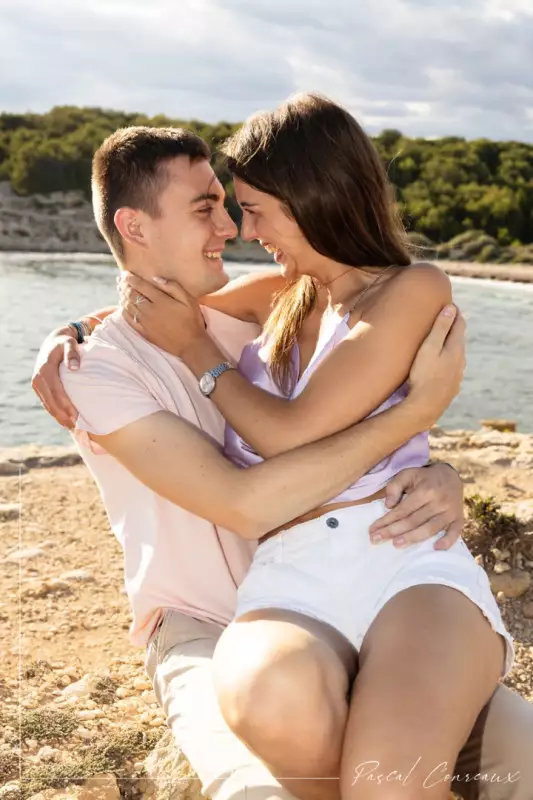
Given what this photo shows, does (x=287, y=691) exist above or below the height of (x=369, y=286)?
below

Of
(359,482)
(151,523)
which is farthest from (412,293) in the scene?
(151,523)

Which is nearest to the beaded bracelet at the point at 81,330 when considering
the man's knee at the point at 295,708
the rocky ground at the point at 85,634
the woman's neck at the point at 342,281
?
the woman's neck at the point at 342,281

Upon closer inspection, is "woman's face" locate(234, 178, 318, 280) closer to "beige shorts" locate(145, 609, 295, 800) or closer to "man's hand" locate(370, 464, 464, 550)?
"man's hand" locate(370, 464, 464, 550)

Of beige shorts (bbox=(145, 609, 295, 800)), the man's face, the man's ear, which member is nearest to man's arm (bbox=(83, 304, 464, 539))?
beige shorts (bbox=(145, 609, 295, 800))

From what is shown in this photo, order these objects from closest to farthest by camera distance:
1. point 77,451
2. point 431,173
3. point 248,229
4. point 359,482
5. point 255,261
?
point 359,482 → point 248,229 → point 77,451 → point 255,261 → point 431,173

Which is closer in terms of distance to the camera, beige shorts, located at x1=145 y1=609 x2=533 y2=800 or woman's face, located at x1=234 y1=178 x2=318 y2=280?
beige shorts, located at x1=145 y1=609 x2=533 y2=800

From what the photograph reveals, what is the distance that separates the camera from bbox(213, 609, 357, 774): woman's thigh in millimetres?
2203

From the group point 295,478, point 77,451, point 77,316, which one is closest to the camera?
point 295,478

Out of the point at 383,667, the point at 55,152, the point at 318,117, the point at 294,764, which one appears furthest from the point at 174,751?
the point at 55,152

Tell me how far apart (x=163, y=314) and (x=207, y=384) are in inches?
14.5

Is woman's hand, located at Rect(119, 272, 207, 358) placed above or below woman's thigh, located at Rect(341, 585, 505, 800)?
above

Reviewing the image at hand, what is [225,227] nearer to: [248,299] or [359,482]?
[248,299]

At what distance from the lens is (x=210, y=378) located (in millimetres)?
2855

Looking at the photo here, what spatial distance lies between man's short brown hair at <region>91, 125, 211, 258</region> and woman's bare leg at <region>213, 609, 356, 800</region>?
163cm
